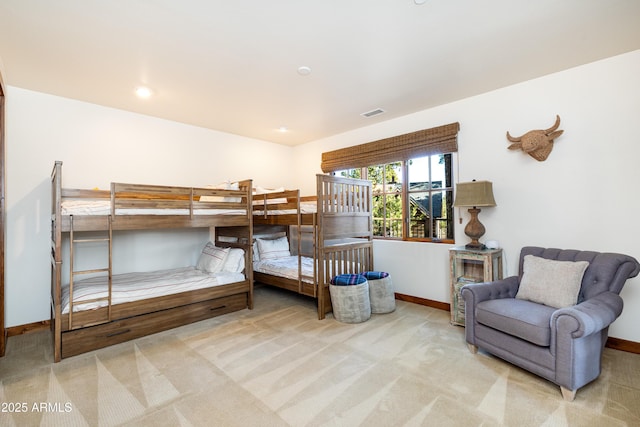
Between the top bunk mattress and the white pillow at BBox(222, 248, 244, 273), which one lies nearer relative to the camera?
the top bunk mattress

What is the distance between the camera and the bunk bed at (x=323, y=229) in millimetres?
3547

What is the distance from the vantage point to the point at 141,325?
119 inches

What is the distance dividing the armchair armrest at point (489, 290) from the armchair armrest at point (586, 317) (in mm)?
574

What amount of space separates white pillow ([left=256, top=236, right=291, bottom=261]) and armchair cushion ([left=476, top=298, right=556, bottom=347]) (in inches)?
127

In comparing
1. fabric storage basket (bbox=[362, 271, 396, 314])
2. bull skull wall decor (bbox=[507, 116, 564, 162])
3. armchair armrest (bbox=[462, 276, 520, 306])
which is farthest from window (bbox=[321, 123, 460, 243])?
armchair armrest (bbox=[462, 276, 520, 306])

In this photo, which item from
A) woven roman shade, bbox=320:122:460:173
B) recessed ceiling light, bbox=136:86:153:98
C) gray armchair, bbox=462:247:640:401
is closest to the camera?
gray armchair, bbox=462:247:640:401

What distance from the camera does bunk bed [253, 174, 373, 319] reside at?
11.6 ft

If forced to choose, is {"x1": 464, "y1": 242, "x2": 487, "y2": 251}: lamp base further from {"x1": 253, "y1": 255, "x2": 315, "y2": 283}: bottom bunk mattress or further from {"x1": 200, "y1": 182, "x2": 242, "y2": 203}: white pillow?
{"x1": 200, "y1": 182, "x2": 242, "y2": 203}: white pillow

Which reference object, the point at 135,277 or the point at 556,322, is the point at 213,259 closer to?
the point at 135,277

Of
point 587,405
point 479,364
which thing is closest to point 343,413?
point 479,364

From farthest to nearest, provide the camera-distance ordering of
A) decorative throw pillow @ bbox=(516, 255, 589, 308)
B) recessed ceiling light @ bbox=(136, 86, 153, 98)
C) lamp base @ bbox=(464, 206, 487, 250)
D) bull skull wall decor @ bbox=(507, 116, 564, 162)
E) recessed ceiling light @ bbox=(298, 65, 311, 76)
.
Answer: lamp base @ bbox=(464, 206, 487, 250)
recessed ceiling light @ bbox=(136, 86, 153, 98)
bull skull wall decor @ bbox=(507, 116, 564, 162)
recessed ceiling light @ bbox=(298, 65, 311, 76)
decorative throw pillow @ bbox=(516, 255, 589, 308)

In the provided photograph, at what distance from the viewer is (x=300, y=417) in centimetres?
181

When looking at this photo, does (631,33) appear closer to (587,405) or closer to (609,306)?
(609,306)

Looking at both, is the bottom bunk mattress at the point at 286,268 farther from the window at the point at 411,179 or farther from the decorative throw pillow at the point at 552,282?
the decorative throw pillow at the point at 552,282
